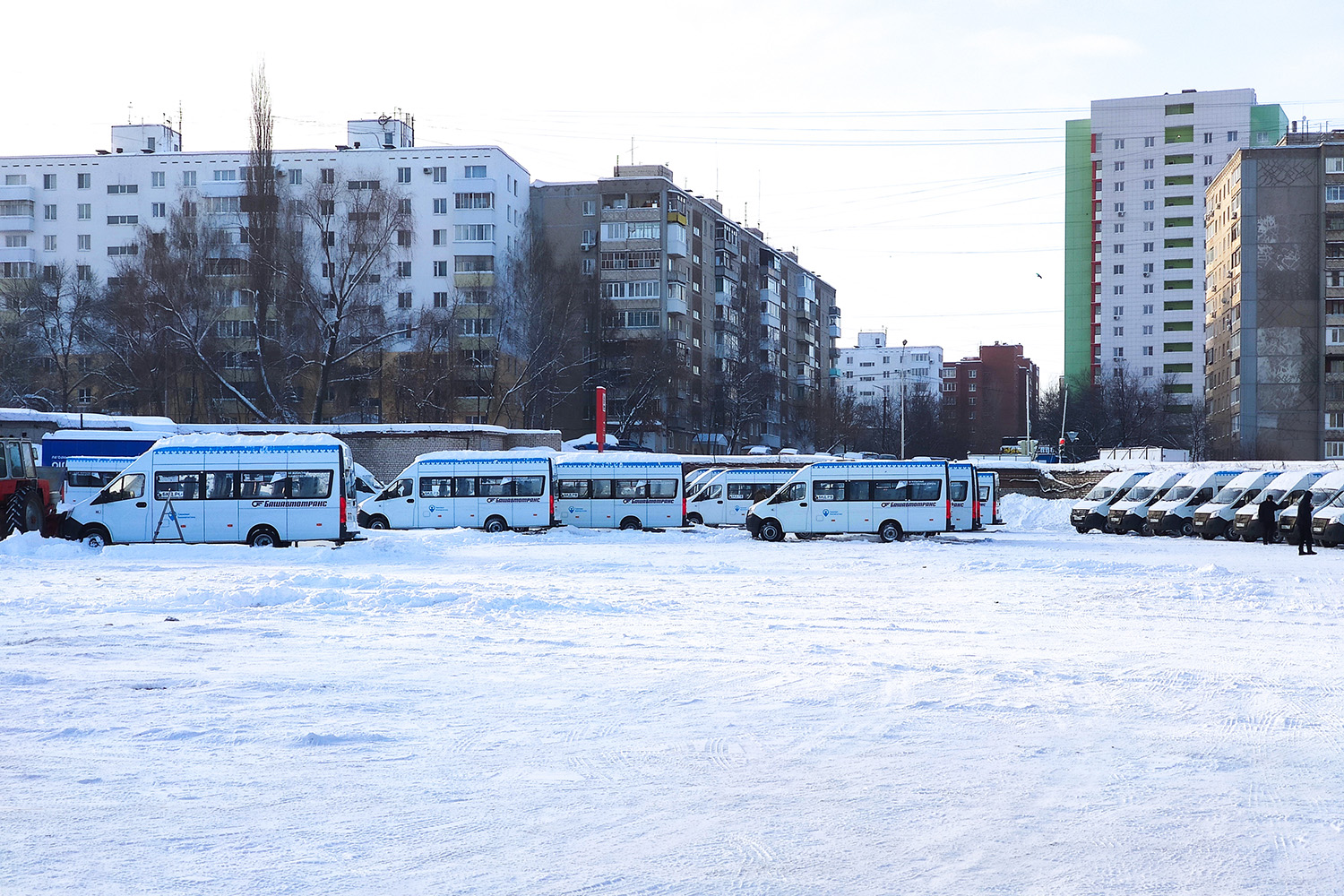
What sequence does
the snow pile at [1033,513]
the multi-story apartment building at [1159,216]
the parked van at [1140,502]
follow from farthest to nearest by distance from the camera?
the multi-story apartment building at [1159,216] → the snow pile at [1033,513] → the parked van at [1140,502]

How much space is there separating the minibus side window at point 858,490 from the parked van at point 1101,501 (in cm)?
1174

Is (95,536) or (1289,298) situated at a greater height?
(1289,298)

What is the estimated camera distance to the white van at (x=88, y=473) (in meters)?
44.4

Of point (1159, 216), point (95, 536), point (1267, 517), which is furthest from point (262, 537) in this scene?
point (1159, 216)

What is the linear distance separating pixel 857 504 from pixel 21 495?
21515mm

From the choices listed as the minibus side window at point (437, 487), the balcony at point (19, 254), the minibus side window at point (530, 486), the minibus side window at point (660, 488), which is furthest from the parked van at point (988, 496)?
the balcony at point (19, 254)

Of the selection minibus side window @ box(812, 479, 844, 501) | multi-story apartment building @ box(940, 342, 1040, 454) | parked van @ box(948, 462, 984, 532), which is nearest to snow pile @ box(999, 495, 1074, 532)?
parked van @ box(948, 462, 984, 532)

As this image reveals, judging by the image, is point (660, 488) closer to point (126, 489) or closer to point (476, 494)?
point (476, 494)

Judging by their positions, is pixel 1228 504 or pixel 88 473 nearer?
pixel 1228 504

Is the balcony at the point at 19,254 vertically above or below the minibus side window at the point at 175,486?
above

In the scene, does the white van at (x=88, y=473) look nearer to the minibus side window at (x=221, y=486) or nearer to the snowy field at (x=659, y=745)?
the minibus side window at (x=221, y=486)

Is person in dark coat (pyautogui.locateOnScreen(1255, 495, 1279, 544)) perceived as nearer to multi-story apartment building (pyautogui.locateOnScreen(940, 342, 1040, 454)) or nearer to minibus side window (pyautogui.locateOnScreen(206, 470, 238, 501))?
minibus side window (pyautogui.locateOnScreen(206, 470, 238, 501))

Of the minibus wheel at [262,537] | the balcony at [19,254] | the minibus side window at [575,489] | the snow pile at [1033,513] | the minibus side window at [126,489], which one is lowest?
the snow pile at [1033,513]

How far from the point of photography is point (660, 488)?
4059cm
